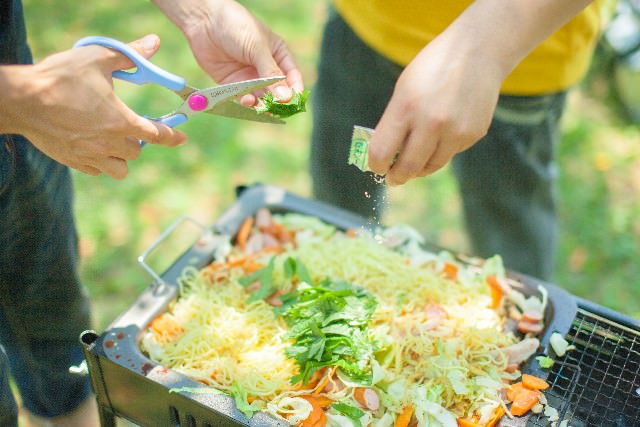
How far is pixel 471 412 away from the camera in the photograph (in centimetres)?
156

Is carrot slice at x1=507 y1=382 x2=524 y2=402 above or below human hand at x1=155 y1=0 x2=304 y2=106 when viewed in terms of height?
below

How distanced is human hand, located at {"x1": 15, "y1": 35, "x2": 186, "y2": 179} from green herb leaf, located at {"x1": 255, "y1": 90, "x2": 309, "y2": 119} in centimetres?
30

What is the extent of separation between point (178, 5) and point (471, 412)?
1.32 m

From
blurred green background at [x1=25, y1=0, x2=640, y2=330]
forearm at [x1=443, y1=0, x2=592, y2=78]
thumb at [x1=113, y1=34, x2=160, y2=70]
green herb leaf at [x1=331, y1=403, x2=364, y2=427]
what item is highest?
forearm at [x1=443, y1=0, x2=592, y2=78]

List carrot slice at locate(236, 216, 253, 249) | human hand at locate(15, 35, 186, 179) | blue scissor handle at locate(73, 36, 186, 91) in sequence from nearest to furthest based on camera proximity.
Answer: human hand at locate(15, 35, 186, 179) → blue scissor handle at locate(73, 36, 186, 91) → carrot slice at locate(236, 216, 253, 249)

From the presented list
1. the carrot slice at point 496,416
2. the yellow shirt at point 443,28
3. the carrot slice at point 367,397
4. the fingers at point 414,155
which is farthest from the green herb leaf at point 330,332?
the yellow shirt at point 443,28

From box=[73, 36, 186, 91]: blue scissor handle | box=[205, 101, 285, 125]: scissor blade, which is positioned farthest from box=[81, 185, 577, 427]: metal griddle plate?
box=[73, 36, 186, 91]: blue scissor handle

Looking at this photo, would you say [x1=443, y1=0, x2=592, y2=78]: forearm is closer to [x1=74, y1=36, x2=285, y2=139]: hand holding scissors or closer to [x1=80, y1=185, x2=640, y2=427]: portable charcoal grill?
[x1=74, y1=36, x2=285, y2=139]: hand holding scissors

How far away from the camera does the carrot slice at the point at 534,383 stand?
157 cm

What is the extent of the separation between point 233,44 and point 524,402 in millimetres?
1172

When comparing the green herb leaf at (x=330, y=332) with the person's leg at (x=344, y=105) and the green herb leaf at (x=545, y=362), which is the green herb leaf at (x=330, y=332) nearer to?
the green herb leaf at (x=545, y=362)

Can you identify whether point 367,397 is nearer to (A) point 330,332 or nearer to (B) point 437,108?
(A) point 330,332

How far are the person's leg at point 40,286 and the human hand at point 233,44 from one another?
0.55m

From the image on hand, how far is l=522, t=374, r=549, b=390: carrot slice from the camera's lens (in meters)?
1.57
